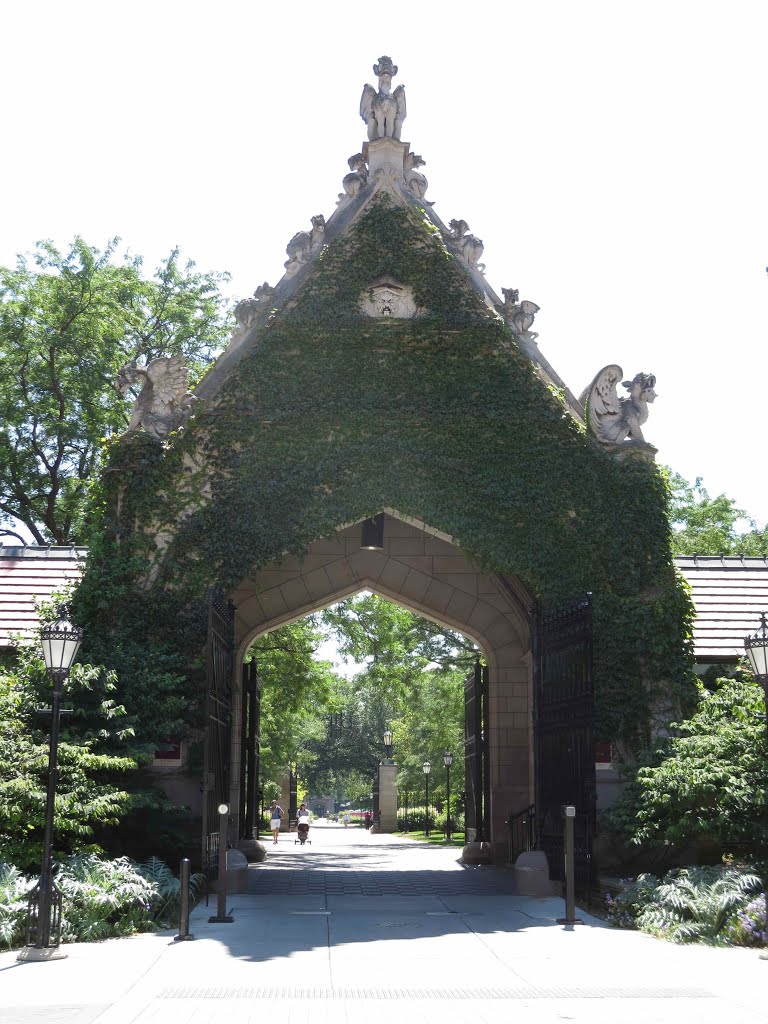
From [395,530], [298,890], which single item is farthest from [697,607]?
[298,890]

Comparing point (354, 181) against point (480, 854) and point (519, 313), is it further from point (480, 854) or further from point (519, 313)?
point (480, 854)

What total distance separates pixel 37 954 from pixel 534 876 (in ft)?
21.9

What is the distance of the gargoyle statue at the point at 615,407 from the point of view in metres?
17.0

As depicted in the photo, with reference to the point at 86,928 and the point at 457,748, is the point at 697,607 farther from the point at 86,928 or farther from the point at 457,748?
the point at 457,748

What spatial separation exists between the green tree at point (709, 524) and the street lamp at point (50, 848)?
27938mm

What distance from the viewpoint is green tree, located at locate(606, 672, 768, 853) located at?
1220 centimetres

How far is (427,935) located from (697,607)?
30.0 ft

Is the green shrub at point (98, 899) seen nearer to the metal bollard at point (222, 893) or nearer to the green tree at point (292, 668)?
the metal bollard at point (222, 893)

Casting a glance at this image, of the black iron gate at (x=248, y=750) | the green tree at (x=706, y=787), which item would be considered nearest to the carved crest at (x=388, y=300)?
the black iron gate at (x=248, y=750)

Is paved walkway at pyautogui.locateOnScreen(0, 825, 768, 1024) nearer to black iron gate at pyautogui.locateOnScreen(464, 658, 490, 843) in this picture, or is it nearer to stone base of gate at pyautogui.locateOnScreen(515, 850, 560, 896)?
stone base of gate at pyautogui.locateOnScreen(515, 850, 560, 896)

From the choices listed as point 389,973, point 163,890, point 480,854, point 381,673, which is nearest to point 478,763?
point 480,854

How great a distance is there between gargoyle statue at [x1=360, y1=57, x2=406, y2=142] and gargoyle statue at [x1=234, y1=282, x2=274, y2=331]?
3455mm

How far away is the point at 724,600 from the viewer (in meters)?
18.6

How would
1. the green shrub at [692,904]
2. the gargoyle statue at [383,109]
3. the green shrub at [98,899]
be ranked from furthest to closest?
the gargoyle statue at [383,109] < the green shrub at [692,904] < the green shrub at [98,899]
